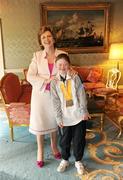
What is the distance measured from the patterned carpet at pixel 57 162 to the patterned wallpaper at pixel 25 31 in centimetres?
223

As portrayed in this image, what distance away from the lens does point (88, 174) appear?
2.44 m

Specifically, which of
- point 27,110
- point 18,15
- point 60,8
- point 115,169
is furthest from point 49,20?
point 115,169

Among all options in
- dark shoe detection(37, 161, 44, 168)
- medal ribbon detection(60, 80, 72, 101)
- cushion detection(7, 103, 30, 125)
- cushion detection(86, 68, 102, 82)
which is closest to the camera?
medal ribbon detection(60, 80, 72, 101)

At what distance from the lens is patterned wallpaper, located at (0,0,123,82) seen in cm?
512

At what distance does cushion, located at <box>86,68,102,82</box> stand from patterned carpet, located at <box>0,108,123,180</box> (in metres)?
1.79

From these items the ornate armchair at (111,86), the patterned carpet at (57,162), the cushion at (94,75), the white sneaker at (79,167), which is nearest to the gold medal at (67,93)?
the white sneaker at (79,167)

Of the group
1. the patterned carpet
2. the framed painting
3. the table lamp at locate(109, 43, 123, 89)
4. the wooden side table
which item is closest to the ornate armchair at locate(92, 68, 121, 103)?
the table lamp at locate(109, 43, 123, 89)

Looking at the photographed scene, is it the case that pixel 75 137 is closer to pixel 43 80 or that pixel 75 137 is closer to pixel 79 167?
pixel 79 167

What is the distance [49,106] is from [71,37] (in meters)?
3.20

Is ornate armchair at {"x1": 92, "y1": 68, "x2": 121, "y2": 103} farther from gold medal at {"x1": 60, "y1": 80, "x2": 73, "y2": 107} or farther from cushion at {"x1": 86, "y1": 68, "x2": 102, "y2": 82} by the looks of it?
gold medal at {"x1": 60, "y1": 80, "x2": 73, "y2": 107}

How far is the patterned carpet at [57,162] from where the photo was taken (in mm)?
2432

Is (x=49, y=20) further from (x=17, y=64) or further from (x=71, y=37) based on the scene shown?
(x=17, y=64)

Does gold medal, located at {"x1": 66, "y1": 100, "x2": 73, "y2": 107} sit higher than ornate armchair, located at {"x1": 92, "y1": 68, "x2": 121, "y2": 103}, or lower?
higher

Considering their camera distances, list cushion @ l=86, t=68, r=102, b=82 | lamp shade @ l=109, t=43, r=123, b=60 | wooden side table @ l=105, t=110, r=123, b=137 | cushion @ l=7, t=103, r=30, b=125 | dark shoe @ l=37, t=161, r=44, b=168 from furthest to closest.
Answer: cushion @ l=86, t=68, r=102, b=82
lamp shade @ l=109, t=43, r=123, b=60
wooden side table @ l=105, t=110, r=123, b=137
cushion @ l=7, t=103, r=30, b=125
dark shoe @ l=37, t=161, r=44, b=168
